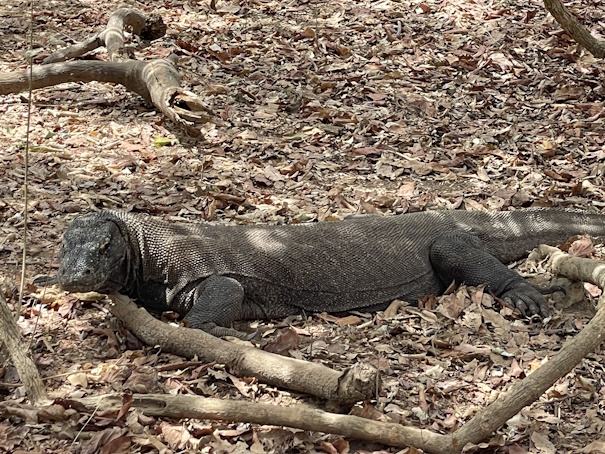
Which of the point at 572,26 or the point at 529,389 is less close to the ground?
the point at 572,26

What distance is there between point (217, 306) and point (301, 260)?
2.62 feet

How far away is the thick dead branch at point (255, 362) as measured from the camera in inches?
156

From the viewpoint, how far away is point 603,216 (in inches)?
258

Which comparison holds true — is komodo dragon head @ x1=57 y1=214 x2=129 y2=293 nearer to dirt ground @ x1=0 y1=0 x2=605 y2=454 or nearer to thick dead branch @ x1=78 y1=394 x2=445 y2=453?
dirt ground @ x1=0 y1=0 x2=605 y2=454

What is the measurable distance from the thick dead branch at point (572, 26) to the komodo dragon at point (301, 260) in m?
2.24

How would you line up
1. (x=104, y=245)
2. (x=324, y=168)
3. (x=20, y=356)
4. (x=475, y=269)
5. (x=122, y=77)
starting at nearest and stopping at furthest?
1. (x=20, y=356)
2. (x=104, y=245)
3. (x=475, y=269)
4. (x=324, y=168)
5. (x=122, y=77)

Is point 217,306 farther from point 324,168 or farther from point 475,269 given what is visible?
point 324,168

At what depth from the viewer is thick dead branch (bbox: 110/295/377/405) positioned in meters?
3.95

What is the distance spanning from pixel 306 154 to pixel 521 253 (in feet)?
7.77

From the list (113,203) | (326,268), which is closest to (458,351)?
(326,268)

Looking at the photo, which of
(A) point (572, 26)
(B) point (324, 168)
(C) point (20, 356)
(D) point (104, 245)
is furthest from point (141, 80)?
(C) point (20, 356)

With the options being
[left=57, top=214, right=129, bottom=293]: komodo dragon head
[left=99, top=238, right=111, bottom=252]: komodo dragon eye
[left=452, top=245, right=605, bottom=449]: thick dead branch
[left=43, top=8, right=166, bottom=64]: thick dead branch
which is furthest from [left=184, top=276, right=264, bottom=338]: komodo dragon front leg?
[left=43, top=8, right=166, bottom=64]: thick dead branch

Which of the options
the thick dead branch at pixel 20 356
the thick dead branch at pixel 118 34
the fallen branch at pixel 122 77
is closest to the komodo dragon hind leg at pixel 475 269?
the fallen branch at pixel 122 77

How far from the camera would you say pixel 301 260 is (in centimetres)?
578
